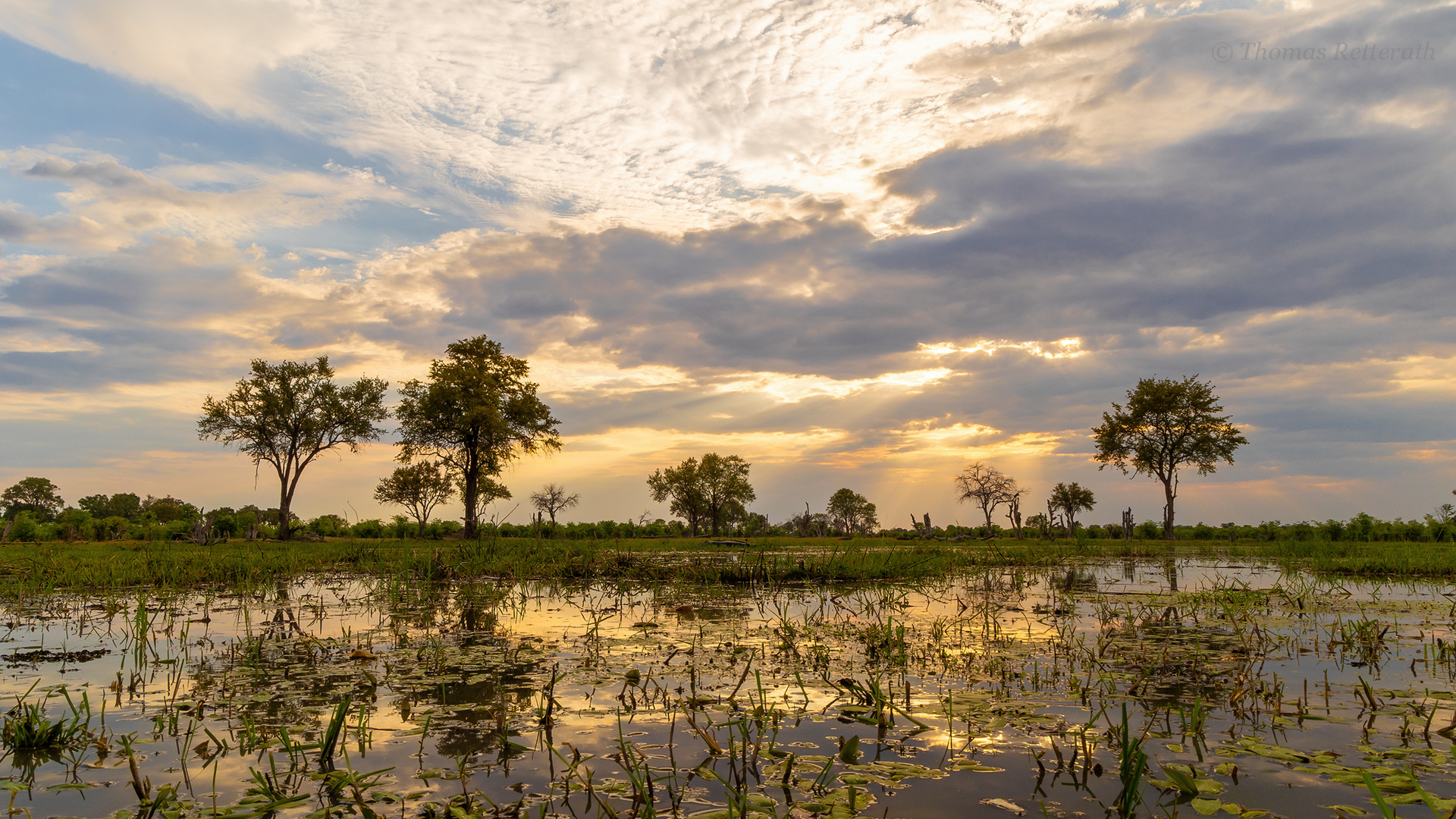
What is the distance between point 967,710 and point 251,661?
6373 millimetres

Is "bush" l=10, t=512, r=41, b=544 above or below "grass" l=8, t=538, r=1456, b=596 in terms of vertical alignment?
below

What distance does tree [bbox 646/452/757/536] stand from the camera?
286ft

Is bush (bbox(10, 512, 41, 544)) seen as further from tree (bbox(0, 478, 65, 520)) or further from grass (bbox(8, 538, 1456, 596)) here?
tree (bbox(0, 478, 65, 520))

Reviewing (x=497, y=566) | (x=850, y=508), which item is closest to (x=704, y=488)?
(x=850, y=508)

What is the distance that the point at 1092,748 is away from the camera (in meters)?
4.11

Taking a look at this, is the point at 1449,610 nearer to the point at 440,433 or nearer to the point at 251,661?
the point at 251,661

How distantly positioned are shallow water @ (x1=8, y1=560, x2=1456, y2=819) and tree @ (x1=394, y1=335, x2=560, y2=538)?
33026 millimetres

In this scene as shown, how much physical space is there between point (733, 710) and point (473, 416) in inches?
1540

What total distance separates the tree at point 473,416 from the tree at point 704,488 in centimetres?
4141

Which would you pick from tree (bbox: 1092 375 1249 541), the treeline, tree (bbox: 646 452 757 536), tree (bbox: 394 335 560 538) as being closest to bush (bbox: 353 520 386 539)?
the treeline

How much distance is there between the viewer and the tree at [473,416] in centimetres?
4194

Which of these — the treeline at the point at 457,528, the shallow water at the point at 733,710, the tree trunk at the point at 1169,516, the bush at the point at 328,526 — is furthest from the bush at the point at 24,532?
the tree trunk at the point at 1169,516

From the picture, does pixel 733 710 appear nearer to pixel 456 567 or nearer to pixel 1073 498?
pixel 456 567

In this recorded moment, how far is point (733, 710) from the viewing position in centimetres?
476
